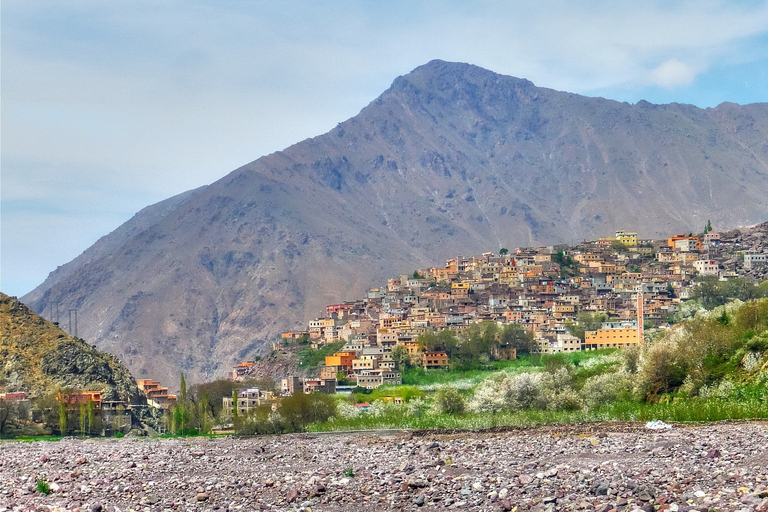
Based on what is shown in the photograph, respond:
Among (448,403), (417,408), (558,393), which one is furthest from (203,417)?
(558,393)

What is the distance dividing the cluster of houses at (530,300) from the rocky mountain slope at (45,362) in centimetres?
2542

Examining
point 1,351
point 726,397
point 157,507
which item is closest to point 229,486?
point 157,507

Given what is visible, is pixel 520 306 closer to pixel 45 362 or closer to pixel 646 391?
pixel 45 362

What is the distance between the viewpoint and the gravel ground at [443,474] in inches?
716

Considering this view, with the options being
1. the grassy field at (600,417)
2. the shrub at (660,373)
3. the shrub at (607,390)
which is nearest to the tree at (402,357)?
the shrub at (607,390)

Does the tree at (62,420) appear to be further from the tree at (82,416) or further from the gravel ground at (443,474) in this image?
the gravel ground at (443,474)

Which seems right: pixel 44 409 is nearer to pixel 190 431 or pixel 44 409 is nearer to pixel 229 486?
pixel 190 431

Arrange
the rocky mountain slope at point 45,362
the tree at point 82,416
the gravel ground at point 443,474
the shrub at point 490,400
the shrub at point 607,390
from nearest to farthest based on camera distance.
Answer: the gravel ground at point 443,474 → the shrub at point 607,390 → the shrub at point 490,400 → the tree at point 82,416 → the rocky mountain slope at point 45,362

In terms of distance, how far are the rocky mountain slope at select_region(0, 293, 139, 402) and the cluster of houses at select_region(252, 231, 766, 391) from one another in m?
25.4

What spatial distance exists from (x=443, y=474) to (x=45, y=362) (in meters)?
61.6

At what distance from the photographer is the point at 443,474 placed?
22438 mm

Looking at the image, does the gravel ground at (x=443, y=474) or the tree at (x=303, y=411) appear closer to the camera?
the gravel ground at (x=443, y=474)

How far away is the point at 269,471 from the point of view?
27031 millimetres

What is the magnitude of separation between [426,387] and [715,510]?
80.8 meters
